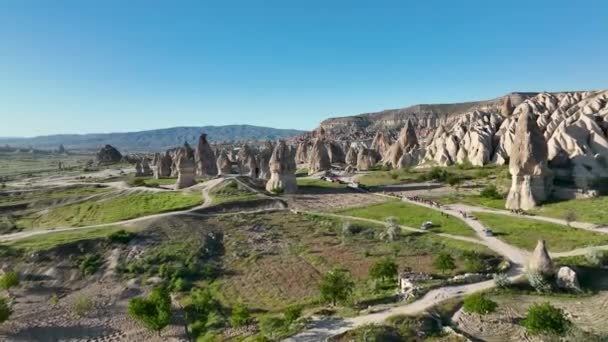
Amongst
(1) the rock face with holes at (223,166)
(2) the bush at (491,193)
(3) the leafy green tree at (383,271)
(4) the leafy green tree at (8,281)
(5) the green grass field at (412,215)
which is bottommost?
(4) the leafy green tree at (8,281)

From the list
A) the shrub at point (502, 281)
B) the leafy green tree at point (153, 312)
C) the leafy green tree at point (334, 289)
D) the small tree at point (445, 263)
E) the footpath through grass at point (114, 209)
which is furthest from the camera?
the footpath through grass at point (114, 209)

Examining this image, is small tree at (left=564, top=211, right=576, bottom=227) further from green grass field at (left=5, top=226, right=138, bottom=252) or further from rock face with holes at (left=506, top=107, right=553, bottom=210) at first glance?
green grass field at (left=5, top=226, right=138, bottom=252)

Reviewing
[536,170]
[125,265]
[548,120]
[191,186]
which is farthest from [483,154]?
[125,265]

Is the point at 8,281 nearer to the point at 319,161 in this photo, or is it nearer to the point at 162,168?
the point at 162,168

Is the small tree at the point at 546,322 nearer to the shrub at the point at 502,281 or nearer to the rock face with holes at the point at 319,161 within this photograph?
the shrub at the point at 502,281

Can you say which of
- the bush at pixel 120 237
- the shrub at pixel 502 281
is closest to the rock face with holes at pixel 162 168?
the bush at pixel 120 237

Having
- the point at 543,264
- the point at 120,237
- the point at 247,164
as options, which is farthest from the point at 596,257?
the point at 247,164

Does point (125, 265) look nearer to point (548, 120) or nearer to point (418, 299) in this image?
point (418, 299)
